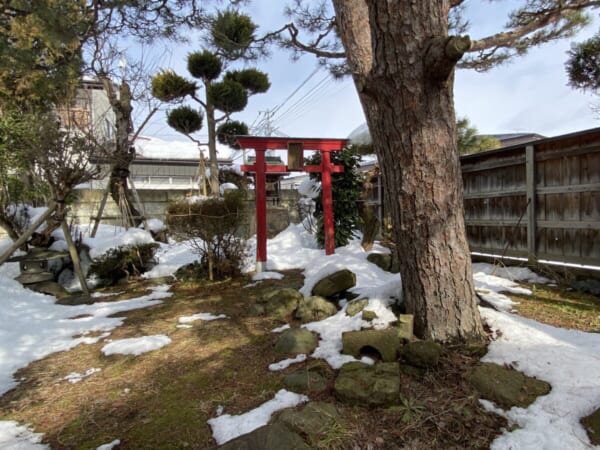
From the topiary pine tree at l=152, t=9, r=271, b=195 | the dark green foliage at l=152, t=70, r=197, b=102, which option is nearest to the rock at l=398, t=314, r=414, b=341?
the topiary pine tree at l=152, t=9, r=271, b=195

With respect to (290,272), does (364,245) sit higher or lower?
higher

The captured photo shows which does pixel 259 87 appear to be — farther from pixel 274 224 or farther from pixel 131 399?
pixel 131 399

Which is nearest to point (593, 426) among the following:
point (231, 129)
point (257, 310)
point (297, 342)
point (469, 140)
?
point (297, 342)

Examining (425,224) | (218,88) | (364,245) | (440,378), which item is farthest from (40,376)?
(218,88)

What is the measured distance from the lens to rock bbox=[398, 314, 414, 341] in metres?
2.18

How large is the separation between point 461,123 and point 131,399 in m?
11.7

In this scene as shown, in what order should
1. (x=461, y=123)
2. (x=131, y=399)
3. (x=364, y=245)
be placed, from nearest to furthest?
(x=131, y=399), (x=364, y=245), (x=461, y=123)

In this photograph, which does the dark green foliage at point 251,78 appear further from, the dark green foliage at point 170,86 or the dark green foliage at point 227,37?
the dark green foliage at point 227,37

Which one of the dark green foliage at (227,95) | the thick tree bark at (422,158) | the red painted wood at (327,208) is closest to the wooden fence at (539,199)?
the red painted wood at (327,208)

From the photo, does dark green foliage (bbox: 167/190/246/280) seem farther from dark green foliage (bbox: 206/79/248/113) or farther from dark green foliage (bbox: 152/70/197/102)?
dark green foliage (bbox: 206/79/248/113)

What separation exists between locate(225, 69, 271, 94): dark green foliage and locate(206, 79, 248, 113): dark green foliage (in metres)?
0.31

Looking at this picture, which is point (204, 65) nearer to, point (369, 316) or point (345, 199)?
point (345, 199)

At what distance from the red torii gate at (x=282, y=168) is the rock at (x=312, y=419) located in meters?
3.93

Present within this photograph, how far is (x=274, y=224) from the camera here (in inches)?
357
